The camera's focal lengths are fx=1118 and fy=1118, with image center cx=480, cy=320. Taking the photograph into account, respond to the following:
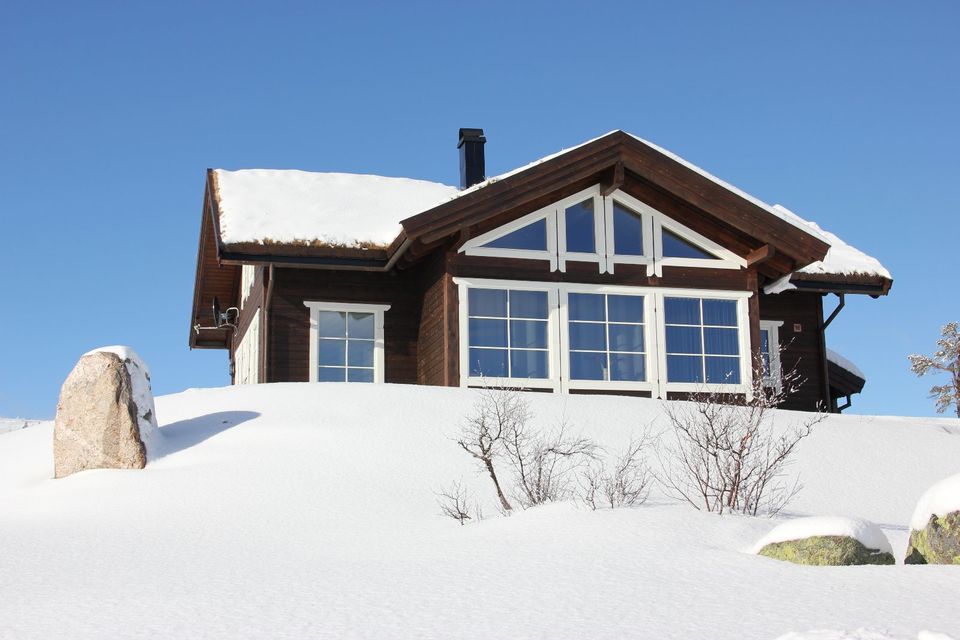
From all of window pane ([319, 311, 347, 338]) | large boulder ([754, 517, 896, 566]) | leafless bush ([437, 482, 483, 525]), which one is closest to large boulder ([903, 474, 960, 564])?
large boulder ([754, 517, 896, 566])

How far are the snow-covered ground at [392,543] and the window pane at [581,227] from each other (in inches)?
126

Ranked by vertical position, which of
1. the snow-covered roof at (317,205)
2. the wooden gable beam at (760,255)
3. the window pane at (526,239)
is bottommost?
the wooden gable beam at (760,255)

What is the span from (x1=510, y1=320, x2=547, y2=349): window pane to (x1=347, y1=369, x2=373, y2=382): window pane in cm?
258

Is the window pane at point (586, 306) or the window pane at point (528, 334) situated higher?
the window pane at point (586, 306)

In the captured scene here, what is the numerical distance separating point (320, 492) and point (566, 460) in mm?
2724

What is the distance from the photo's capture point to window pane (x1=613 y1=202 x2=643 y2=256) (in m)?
16.8

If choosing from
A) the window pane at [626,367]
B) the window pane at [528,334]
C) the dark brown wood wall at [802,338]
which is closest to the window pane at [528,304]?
the window pane at [528,334]

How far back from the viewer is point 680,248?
17.1 m

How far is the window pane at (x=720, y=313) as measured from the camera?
16891 millimetres

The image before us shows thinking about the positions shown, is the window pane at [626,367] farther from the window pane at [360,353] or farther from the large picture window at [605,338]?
the window pane at [360,353]

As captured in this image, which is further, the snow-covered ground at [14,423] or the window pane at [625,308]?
the snow-covered ground at [14,423]

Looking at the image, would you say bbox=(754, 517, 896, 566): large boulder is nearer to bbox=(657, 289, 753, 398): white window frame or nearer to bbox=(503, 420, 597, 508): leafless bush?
bbox=(503, 420, 597, 508): leafless bush

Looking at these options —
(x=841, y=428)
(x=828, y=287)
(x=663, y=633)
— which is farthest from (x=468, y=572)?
(x=828, y=287)

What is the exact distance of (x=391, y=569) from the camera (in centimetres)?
700
